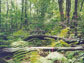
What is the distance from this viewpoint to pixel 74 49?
2.93 meters

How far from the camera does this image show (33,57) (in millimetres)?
2414

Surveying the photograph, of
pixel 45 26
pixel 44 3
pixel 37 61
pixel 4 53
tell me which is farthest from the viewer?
pixel 44 3

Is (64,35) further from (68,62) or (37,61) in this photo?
(37,61)

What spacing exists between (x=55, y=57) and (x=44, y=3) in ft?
26.6

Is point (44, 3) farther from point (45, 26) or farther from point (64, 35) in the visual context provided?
point (64, 35)

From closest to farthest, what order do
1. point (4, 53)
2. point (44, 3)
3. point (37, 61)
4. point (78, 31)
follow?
point (37, 61), point (4, 53), point (78, 31), point (44, 3)

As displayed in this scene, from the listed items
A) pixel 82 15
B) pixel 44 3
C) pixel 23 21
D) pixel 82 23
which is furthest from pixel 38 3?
pixel 82 23

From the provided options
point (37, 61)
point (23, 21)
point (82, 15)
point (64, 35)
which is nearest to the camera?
point (37, 61)

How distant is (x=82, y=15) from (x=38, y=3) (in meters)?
4.75

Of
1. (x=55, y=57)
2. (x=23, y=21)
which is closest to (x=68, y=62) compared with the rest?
(x=55, y=57)

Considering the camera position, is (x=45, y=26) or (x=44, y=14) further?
(x=44, y=14)

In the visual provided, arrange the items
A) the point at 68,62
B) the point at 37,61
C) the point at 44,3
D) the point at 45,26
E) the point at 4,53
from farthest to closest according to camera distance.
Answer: the point at 44,3
the point at 45,26
the point at 4,53
the point at 68,62
the point at 37,61

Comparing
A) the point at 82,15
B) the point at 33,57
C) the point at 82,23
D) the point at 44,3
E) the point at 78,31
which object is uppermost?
Answer: the point at 44,3

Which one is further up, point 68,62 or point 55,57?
point 55,57
